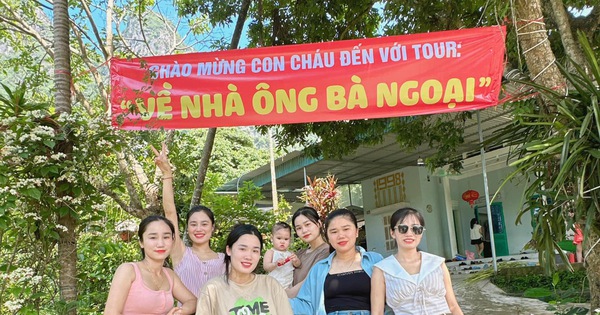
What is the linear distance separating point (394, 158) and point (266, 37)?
23.4 feet

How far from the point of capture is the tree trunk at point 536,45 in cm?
370

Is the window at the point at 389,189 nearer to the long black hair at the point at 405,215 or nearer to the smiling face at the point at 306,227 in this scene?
the smiling face at the point at 306,227

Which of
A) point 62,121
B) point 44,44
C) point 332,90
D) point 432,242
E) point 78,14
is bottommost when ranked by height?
point 432,242

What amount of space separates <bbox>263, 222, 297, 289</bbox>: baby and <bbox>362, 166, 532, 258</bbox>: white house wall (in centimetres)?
1121

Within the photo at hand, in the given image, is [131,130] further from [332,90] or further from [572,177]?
[572,177]

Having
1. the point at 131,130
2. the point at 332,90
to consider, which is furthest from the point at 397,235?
the point at 131,130

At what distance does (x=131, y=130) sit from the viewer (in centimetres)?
413

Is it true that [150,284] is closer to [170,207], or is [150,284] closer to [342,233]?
[170,207]

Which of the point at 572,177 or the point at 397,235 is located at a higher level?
the point at 572,177

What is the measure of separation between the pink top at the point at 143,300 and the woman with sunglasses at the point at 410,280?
1055 mm

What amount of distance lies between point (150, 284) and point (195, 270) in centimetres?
50

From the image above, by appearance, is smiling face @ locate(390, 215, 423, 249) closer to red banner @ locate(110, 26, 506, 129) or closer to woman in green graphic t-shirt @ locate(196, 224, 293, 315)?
woman in green graphic t-shirt @ locate(196, 224, 293, 315)

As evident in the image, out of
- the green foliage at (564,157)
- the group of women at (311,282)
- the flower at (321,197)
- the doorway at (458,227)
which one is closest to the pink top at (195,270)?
the group of women at (311,282)

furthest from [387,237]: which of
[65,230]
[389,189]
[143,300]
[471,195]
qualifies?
[143,300]
